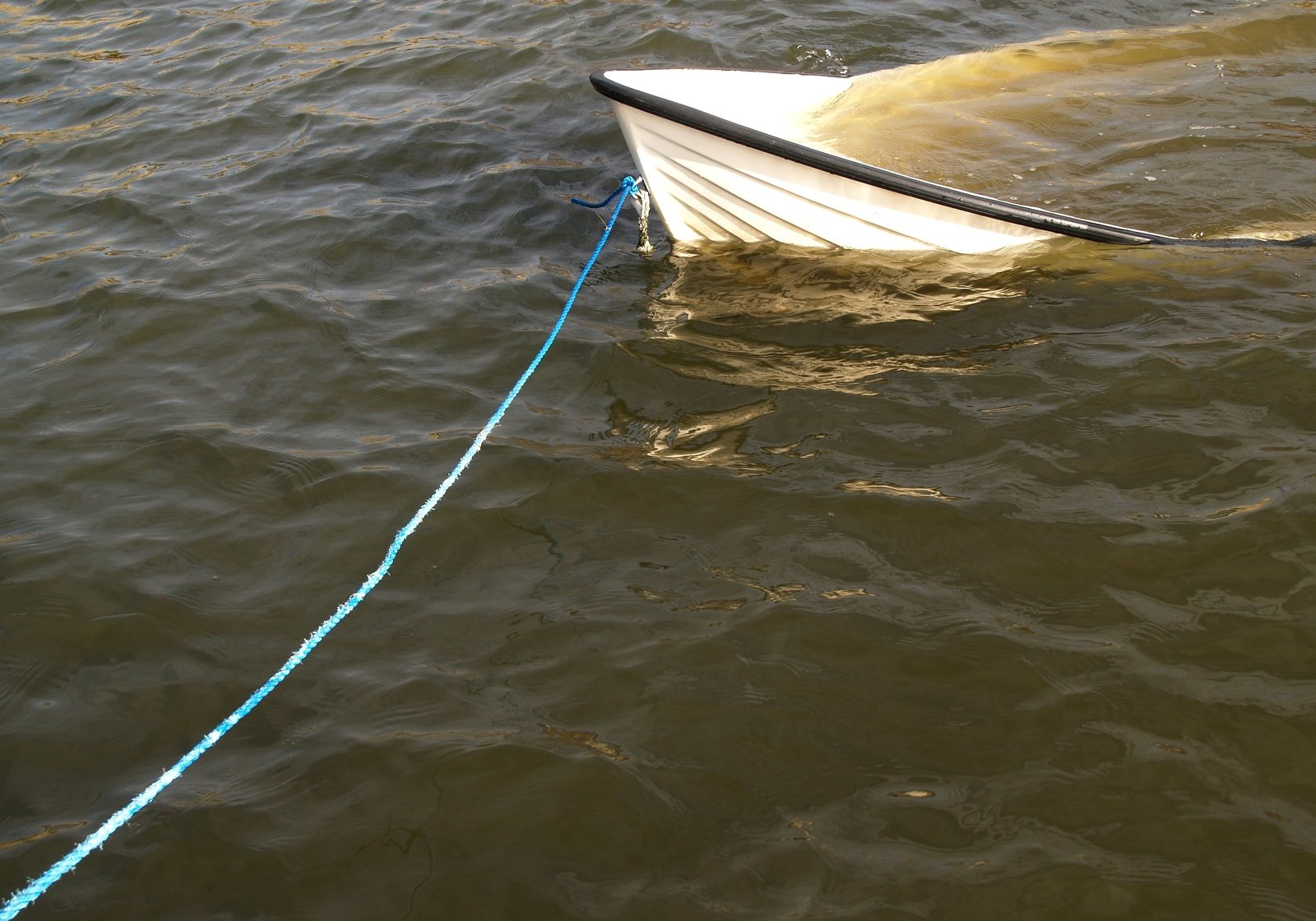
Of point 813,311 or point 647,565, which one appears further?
point 813,311

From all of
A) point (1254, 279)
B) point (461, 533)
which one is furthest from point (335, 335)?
point (1254, 279)

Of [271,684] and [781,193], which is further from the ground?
[781,193]

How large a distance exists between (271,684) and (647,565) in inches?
49.1

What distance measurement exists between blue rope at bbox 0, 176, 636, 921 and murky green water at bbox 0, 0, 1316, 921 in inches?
2.5

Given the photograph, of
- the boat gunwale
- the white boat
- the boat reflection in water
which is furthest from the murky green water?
the boat gunwale

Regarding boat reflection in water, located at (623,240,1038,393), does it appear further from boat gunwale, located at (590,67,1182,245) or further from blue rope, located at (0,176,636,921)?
blue rope, located at (0,176,636,921)

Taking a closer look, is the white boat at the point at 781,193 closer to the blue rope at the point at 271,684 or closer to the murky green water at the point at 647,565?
the murky green water at the point at 647,565

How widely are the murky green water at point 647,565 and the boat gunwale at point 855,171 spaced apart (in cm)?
25

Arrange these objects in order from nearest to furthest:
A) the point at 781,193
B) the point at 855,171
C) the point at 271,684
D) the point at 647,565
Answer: the point at 271,684, the point at 647,565, the point at 855,171, the point at 781,193

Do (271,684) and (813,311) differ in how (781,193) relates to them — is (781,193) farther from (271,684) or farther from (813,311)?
(271,684)

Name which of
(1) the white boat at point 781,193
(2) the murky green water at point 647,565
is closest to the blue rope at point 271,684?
(2) the murky green water at point 647,565

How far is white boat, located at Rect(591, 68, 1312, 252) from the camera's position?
467cm

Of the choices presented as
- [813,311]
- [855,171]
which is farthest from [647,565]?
[855,171]

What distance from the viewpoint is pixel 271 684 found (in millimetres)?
2971
